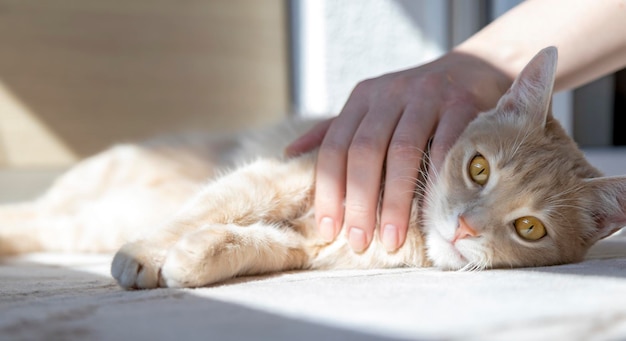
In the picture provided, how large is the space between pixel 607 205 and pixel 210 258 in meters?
0.90

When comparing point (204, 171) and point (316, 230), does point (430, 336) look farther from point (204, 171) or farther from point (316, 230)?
point (204, 171)

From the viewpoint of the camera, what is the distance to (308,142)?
1649mm

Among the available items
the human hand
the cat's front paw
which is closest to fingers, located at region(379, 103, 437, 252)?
the human hand

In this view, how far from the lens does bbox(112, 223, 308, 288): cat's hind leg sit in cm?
115

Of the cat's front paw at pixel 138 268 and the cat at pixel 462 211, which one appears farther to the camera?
the cat at pixel 462 211

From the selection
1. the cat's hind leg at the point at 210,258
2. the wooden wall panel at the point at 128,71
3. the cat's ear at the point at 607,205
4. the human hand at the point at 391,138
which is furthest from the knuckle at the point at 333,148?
the wooden wall panel at the point at 128,71

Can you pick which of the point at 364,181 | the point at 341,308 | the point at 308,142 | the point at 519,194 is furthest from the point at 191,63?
the point at 341,308

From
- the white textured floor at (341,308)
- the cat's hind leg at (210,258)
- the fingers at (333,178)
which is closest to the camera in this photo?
the white textured floor at (341,308)

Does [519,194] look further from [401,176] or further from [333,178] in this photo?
[333,178]

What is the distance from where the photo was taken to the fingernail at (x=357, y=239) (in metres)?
1.40

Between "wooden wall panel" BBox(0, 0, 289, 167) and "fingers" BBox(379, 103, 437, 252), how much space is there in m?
1.88

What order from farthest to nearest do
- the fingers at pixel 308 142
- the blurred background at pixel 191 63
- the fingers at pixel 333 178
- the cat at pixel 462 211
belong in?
the blurred background at pixel 191 63, the fingers at pixel 308 142, the fingers at pixel 333 178, the cat at pixel 462 211

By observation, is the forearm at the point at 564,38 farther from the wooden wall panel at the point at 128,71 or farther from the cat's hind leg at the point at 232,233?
the wooden wall panel at the point at 128,71

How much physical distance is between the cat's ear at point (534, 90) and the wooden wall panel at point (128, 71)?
5.99ft
